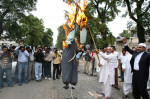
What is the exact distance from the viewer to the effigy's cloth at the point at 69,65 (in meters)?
5.68

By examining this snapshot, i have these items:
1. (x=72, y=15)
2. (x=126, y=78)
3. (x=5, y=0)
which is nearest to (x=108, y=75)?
(x=126, y=78)

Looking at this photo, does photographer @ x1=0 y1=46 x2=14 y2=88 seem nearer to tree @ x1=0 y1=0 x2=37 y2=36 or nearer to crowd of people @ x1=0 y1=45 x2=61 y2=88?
crowd of people @ x1=0 y1=45 x2=61 y2=88

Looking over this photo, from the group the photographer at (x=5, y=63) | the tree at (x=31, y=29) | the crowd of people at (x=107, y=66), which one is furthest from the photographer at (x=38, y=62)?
the tree at (x=31, y=29)

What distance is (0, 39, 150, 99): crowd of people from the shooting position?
4.78m

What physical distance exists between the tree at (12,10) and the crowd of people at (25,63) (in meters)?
8.45

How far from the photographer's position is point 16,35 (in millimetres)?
17812

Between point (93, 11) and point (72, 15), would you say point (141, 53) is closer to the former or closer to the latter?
point (72, 15)

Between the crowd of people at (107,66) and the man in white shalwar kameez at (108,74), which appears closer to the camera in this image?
the crowd of people at (107,66)

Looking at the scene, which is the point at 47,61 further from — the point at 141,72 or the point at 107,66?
the point at 141,72

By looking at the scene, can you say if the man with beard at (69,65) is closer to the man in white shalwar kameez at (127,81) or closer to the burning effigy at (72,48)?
the burning effigy at (72,48)

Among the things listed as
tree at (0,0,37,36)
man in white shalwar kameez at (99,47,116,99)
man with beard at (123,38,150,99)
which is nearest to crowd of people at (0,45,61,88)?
man in white shalwar kameez at (99,47,116,99)

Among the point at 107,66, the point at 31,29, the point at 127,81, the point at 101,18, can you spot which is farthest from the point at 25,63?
the point at 31,29

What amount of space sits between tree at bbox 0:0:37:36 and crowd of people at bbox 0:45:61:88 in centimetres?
845

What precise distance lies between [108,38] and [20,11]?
482 inches
